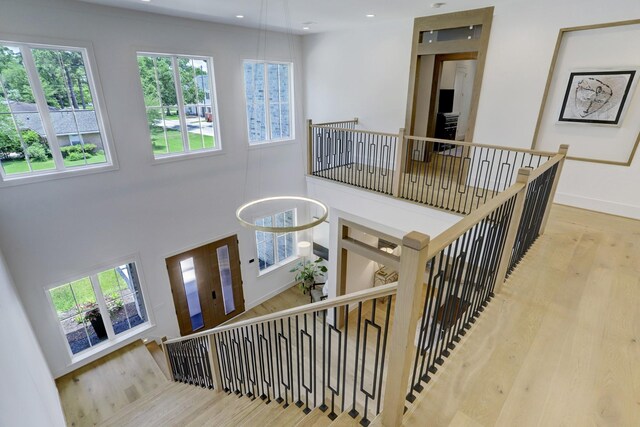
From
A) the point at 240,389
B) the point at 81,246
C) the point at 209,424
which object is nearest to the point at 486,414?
the point at 209,424

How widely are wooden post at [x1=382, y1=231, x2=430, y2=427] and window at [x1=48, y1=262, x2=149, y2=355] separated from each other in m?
5.20

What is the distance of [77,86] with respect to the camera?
445 centimetres

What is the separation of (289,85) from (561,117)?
5.14 meters

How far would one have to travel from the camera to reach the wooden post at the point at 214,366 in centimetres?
353

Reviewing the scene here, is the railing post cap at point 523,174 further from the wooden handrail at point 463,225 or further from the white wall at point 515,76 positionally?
the white wall at point 515,76

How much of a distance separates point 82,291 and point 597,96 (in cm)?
798

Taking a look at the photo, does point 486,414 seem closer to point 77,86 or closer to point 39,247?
point 39,247

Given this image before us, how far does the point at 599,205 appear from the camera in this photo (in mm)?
4520

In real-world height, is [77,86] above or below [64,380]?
above

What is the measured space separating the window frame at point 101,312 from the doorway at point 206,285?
49cm

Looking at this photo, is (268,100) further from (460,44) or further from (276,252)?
(460,44)

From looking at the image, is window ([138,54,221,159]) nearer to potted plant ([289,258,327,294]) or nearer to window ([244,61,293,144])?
window ([244,61,293,144])

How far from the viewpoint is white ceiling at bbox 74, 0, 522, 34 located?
4.34m

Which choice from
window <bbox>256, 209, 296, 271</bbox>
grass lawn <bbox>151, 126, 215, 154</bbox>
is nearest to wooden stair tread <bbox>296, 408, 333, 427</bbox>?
grass lawn <bbox>151, 126, 215, 154</bbox>
